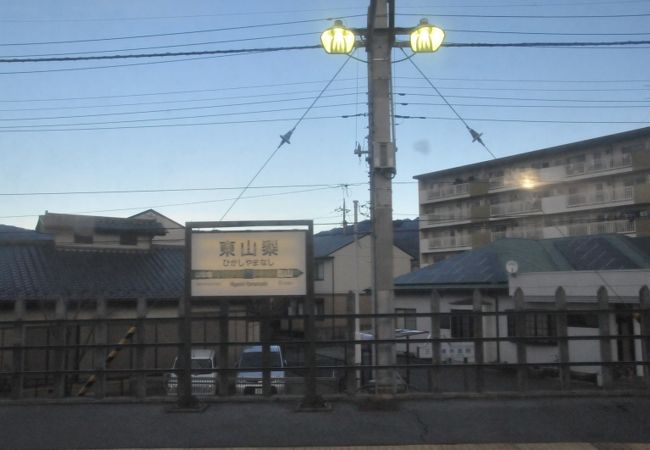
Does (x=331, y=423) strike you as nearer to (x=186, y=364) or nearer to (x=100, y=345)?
(x=186, y=364)

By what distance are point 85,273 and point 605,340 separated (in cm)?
1919

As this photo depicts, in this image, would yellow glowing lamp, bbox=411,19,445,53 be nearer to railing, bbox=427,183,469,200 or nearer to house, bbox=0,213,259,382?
house, bbox=0,213,259,382

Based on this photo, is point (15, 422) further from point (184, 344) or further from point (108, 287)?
point (108, 287)

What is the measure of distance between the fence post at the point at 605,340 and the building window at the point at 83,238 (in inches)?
819

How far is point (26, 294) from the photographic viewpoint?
19469 millimetres

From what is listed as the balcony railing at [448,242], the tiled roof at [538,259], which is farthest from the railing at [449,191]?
the tiled roof at [538,259]

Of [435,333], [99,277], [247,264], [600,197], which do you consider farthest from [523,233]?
[247,264]

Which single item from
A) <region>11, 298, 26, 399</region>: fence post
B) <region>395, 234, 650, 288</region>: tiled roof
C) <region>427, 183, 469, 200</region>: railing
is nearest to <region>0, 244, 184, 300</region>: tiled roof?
<region>11, 298, 26, 399</region>: fence post

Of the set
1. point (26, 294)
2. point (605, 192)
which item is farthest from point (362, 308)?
point (26, 294)

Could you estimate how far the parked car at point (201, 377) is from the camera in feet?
27.1

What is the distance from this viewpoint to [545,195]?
43250 mm

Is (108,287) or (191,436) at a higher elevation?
(108,287)

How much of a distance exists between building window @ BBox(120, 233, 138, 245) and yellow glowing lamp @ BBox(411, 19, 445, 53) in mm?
19121

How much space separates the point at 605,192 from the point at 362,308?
18078 millimetres
